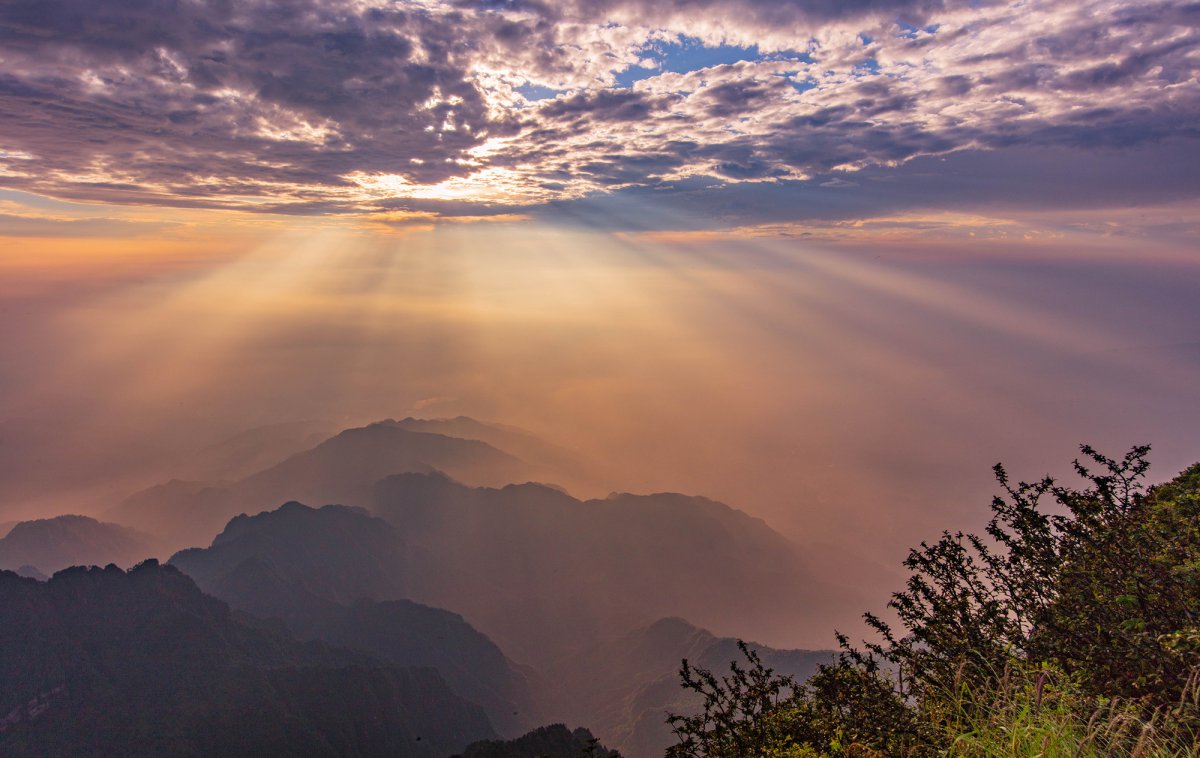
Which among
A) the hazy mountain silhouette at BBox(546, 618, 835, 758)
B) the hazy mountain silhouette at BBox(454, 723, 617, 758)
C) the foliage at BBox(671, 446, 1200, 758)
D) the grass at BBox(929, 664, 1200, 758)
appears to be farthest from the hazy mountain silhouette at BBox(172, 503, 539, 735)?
the grass at BBox(929, 664, 1200, 758)

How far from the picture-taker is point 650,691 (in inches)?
6619

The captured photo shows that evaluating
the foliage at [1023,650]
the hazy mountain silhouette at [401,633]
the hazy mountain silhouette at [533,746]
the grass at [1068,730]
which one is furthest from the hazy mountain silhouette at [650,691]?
the grass at [1068,730]

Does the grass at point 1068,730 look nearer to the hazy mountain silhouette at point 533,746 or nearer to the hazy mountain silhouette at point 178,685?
the hazy mountain silhouette at point 533,746

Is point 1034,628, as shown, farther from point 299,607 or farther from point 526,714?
point 299,607

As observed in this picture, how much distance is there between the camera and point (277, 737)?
10062 centimetres

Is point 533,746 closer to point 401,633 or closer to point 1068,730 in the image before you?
point 1068,730

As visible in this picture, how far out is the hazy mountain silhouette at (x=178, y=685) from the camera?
98.7m

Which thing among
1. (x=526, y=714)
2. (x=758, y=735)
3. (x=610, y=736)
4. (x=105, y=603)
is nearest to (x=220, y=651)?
(x=105, y=603)

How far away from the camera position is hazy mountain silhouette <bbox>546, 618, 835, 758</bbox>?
146m

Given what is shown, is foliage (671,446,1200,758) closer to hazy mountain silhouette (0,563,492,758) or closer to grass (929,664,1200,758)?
grass (929,664,1200,758)

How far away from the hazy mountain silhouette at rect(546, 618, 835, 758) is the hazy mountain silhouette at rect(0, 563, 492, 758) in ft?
138

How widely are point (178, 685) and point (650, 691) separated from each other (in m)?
123

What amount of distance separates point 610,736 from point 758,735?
569ft

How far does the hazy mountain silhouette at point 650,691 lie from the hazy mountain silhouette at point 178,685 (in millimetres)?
41963
